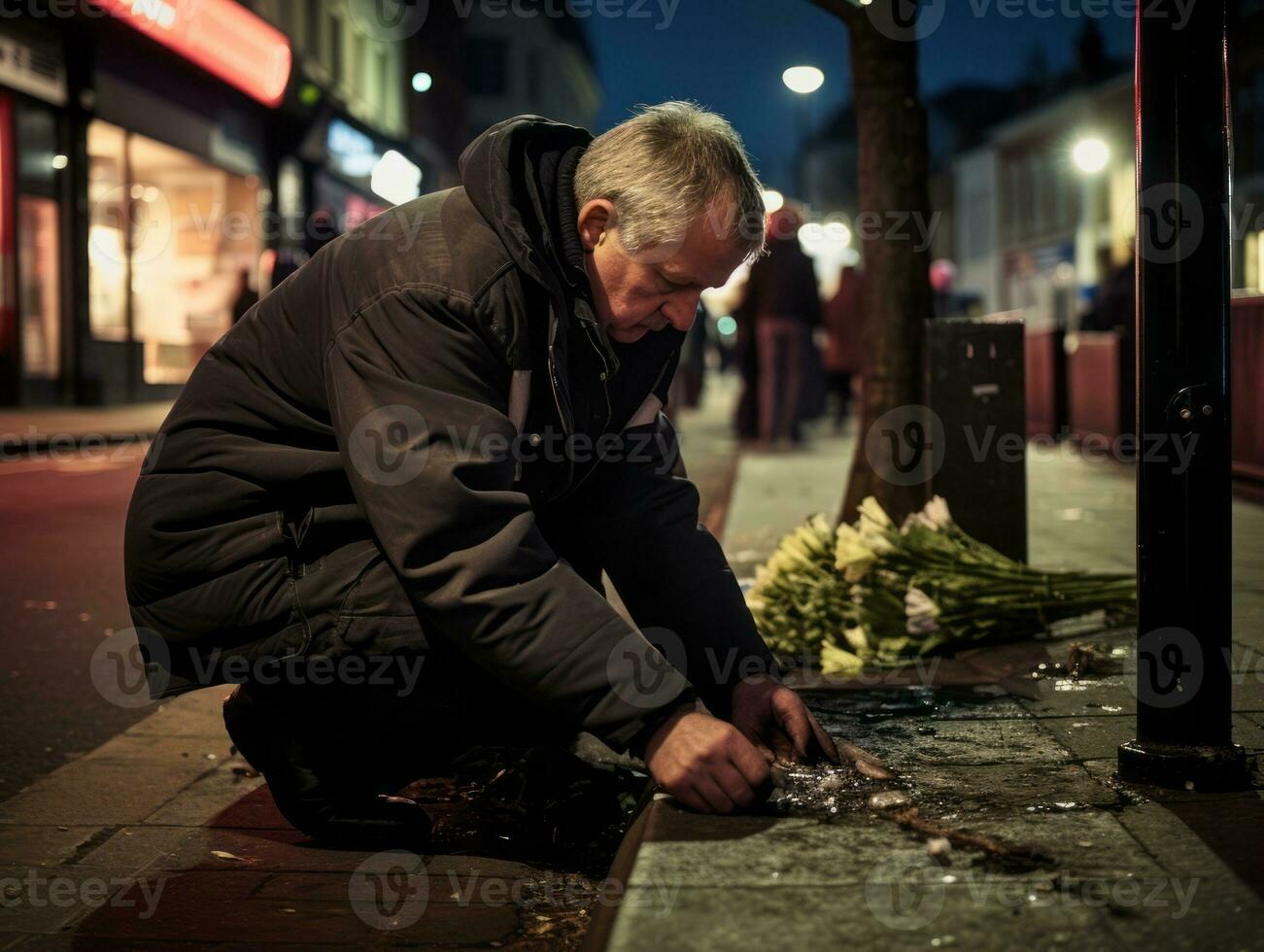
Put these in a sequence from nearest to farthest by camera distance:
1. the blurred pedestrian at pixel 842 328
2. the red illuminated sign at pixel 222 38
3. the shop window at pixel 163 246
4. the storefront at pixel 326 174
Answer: the blurred pedestrian at pixel 842 328, the red illuminated sign at pixel 222 38, the shop window at pixel 163 246, the storefront at pixel 326 174

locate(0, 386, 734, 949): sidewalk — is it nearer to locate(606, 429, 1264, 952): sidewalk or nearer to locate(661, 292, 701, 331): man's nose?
locate(606, 429, 1264, 952): sidewalk

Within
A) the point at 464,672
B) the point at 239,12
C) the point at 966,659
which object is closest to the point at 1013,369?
the point at 966,659

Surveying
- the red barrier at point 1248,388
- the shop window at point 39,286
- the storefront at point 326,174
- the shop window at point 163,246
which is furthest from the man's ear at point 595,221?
the storefront at point 326,174

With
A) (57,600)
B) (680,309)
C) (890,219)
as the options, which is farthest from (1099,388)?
(680,309)

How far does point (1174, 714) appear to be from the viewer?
2979 mm

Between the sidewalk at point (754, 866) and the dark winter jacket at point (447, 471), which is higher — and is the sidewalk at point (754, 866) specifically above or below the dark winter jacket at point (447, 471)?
below

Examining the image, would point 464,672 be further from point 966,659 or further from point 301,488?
point 966,659

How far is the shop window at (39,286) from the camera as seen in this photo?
19594 mm

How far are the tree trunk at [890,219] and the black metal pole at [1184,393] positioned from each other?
12.6 feet

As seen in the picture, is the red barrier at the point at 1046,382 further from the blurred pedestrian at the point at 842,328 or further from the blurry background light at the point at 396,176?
the blurry background light at the point at 396,176

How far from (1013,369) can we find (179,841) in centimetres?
379

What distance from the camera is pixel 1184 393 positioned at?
9.48ft

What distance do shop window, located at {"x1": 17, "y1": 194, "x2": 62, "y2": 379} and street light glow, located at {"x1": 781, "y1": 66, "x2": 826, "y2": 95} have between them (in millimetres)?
12313

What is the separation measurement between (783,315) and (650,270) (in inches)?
501
